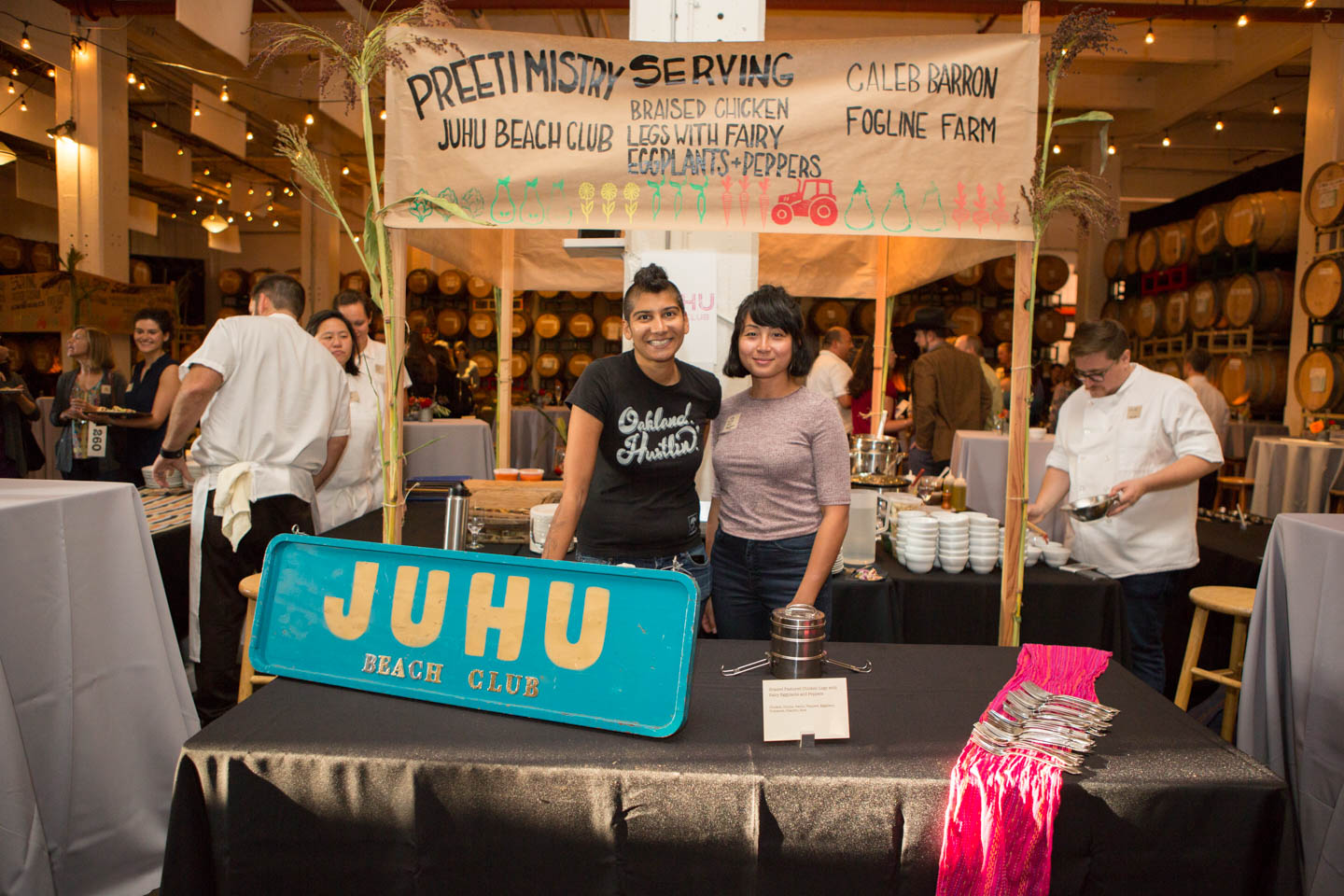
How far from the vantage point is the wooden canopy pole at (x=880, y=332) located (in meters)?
4.82

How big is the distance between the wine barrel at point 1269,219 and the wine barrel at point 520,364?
8114 mm

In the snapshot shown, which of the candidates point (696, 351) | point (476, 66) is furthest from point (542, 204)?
point (696, 351)

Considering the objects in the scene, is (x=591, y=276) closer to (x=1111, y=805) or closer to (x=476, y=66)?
(x=476, y=66)

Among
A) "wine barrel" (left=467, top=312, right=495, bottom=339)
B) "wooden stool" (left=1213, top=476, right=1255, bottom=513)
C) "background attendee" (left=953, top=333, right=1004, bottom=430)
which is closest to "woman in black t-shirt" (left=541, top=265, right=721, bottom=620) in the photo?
"background attendee" (left=953, top=333, right=1004, bottom=430)

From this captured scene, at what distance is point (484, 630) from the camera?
1507mm

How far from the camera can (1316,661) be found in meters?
2.01

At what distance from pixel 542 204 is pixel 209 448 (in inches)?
56.6

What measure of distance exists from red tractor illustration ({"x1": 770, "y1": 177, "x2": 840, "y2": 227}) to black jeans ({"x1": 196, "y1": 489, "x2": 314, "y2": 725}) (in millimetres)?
1840

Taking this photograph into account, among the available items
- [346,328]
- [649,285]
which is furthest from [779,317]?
[346,328]

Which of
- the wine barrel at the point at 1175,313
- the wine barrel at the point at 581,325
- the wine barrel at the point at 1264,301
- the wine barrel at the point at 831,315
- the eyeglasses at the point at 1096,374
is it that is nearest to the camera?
the eyeglasses at the point at 1096,374

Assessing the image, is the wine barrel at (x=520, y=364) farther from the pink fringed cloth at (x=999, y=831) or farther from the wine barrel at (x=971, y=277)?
the pink fringed cloth at (x=999, y=831)

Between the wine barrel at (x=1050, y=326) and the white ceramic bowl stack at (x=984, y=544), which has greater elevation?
the wine barrel at (x=1050, y=326)

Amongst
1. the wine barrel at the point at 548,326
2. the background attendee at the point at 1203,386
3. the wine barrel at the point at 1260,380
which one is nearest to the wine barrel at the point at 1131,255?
the wine barrel at the point at 1260,380

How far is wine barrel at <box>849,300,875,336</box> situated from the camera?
10977 mm
